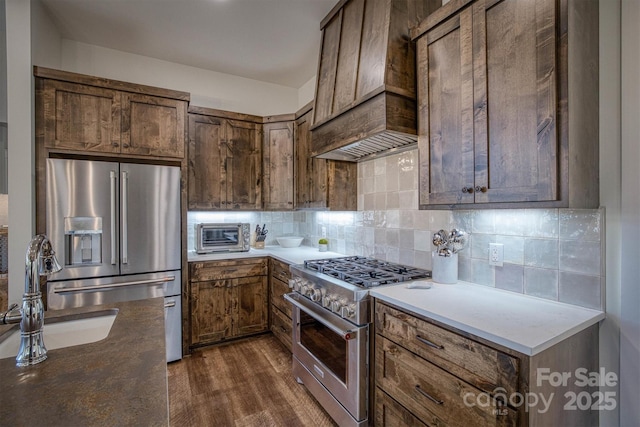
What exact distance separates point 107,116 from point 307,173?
1.82 meters

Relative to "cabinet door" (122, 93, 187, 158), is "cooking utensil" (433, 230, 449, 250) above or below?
below

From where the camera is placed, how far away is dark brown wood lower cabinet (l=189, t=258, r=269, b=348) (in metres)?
2.91

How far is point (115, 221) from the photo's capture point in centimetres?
249

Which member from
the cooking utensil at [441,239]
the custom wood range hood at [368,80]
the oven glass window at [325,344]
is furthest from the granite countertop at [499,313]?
the custom wood range hood at [368,80]

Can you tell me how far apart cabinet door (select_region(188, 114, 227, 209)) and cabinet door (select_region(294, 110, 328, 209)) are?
2.67 feet

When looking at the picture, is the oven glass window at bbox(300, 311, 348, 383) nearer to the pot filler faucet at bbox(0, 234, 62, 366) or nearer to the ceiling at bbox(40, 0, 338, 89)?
the pot filler faucet at bbox(0, 234, 62, 366)

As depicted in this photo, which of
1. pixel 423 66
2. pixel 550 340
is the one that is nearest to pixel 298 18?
pixel 423 66

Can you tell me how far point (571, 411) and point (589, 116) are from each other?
4.09 feet

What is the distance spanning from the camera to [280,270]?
2.96 m

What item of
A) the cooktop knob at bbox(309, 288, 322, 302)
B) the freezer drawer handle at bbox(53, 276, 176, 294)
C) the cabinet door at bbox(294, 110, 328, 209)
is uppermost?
the cabinet door at bbox(294, 110, 328, 209)

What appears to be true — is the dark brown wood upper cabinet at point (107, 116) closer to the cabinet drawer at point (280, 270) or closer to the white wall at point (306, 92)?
the cabinet drawer at point (280, 270)

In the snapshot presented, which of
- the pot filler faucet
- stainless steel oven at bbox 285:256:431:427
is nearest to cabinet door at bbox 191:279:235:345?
stainless steel oven at bbox 285:256:431:427

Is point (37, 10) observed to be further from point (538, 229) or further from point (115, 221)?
point (538, 229)

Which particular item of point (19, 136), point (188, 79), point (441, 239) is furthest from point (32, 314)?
point (188, 79)
